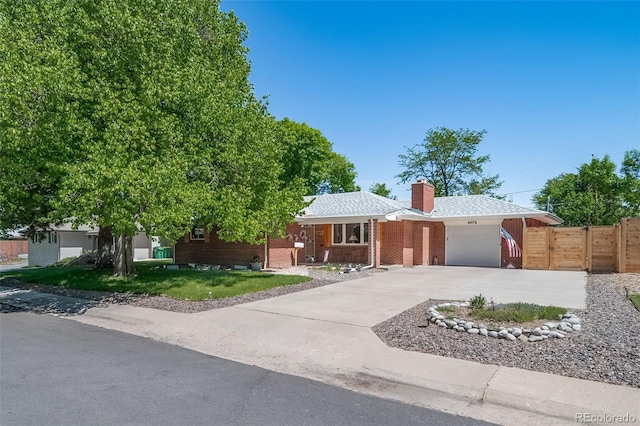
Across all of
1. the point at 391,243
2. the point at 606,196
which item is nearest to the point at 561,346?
the point at 391,243

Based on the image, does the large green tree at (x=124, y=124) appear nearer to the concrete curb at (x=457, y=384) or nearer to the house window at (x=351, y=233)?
the concrete curb at (x=457, y=384)

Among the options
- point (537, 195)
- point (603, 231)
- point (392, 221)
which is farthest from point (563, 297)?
point (537, 195)

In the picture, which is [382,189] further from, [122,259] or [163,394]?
[163,394]

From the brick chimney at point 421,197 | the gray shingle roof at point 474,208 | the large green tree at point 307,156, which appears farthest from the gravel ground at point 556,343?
the large green tree at point 307,156

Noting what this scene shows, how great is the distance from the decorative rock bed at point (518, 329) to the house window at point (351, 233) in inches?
512

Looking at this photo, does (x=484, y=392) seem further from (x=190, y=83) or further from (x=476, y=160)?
(x=476, y=160)

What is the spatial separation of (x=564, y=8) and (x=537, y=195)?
152 feet

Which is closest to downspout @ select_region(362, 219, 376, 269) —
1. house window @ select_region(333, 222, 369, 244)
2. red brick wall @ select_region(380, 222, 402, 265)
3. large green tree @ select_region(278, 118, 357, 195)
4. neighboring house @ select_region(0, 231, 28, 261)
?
house window @ select_region(333, 222, 369, 244)

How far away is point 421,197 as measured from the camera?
22.6 m

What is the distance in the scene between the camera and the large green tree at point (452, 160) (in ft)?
141

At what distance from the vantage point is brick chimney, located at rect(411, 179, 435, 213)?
22.5m

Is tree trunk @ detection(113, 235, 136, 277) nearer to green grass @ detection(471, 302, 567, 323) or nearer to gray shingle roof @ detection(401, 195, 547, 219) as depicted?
green grass @ detection(471, 302, 567, 323)

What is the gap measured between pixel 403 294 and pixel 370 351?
5.37 meters

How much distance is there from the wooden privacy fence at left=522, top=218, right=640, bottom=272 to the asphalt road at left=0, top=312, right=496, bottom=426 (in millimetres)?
16113
